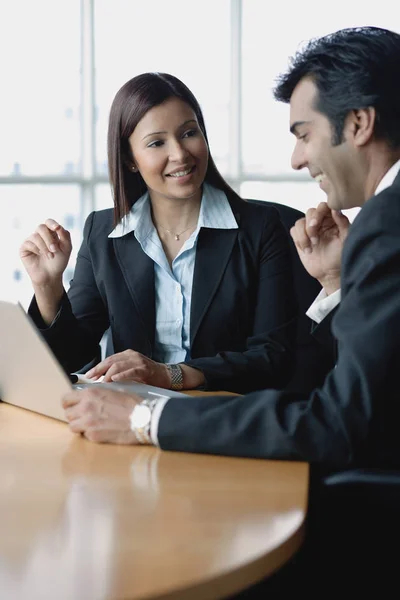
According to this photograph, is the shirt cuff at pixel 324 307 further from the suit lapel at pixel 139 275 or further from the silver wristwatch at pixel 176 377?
the suit lapel at pixel 139 275

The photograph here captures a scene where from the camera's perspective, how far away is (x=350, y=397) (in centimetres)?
135

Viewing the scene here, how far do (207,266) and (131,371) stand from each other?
67 cm

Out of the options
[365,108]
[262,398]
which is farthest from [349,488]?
[365,108]

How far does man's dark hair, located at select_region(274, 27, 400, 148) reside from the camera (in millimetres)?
1632

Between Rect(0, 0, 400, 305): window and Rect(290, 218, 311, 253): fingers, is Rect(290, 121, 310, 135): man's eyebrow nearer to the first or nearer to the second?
Rect(290, 218, 311, 253): fingers

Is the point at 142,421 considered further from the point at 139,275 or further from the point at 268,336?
the point at 139,275

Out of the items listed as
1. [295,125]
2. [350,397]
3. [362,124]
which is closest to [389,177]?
[362,124]

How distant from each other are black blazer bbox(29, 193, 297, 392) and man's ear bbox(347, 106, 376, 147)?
86 cm

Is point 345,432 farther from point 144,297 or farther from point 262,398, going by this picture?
point 144,297

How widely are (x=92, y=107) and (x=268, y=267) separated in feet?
11.1

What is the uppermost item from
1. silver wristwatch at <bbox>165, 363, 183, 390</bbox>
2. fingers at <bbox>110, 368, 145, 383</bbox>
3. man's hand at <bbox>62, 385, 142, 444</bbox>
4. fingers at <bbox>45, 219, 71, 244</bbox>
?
fingers at <bbox>45, 219, 71, 244</bbox>

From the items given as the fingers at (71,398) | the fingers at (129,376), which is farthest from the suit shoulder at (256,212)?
the fingers at (71,398)

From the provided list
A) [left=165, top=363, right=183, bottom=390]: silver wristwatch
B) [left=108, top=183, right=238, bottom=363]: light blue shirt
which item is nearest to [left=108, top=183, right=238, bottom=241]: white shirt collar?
[left=108, top=183, right=238, bottom=363]: light blue shirt

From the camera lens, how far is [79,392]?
1.56 meters
